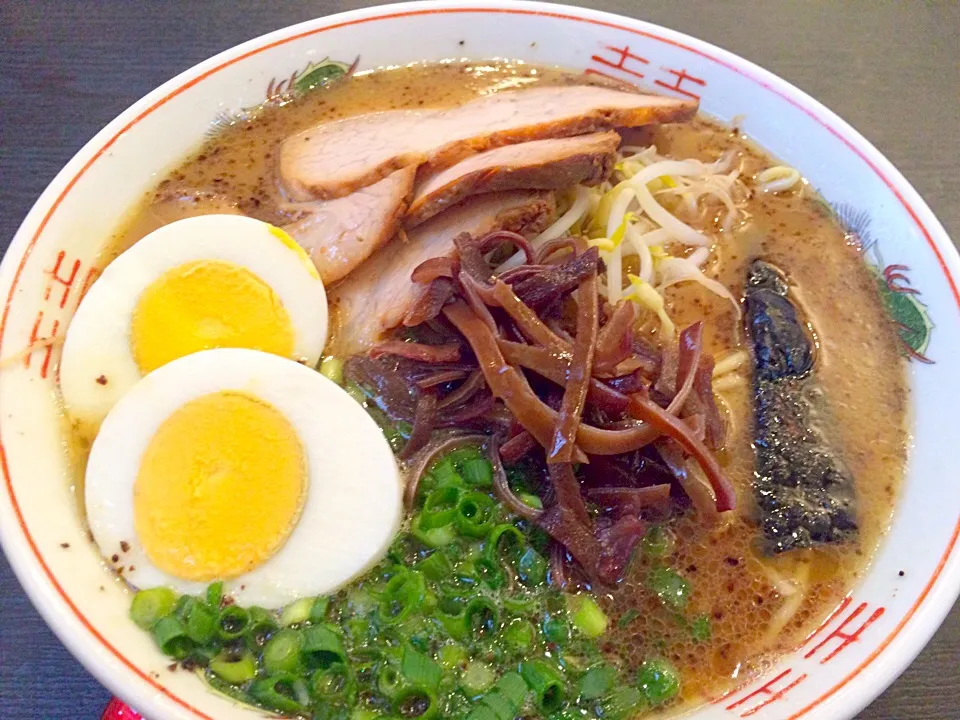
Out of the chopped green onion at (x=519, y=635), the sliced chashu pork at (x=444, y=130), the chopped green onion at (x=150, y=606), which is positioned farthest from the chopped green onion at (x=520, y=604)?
the sliced chashu pork at (x=444, y=130)

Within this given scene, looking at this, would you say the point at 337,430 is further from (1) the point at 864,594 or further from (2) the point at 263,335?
(1) the point at 864,594

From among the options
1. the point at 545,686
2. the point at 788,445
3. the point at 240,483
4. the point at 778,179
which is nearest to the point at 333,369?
the point at 240,483

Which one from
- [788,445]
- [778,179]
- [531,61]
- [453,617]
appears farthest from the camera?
[531,61]

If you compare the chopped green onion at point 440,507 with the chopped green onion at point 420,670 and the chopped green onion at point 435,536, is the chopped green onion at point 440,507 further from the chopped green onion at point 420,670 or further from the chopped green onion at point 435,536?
the chopped green onion at point 420,670

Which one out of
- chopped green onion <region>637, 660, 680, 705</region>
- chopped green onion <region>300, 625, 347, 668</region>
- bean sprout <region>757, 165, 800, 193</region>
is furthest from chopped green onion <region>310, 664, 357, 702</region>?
bean sprout <region>757, 165, 800, 193</region>

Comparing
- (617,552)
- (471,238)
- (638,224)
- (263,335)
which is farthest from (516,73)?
(617,552)

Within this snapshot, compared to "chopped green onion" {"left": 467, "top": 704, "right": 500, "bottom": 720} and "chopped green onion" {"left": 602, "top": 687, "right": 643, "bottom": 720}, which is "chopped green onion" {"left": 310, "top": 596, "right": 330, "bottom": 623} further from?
"chopped green onion" {"left": 602, "top": 687, "right": 643, "bottom": 720}

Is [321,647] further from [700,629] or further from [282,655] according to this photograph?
[700,629]
